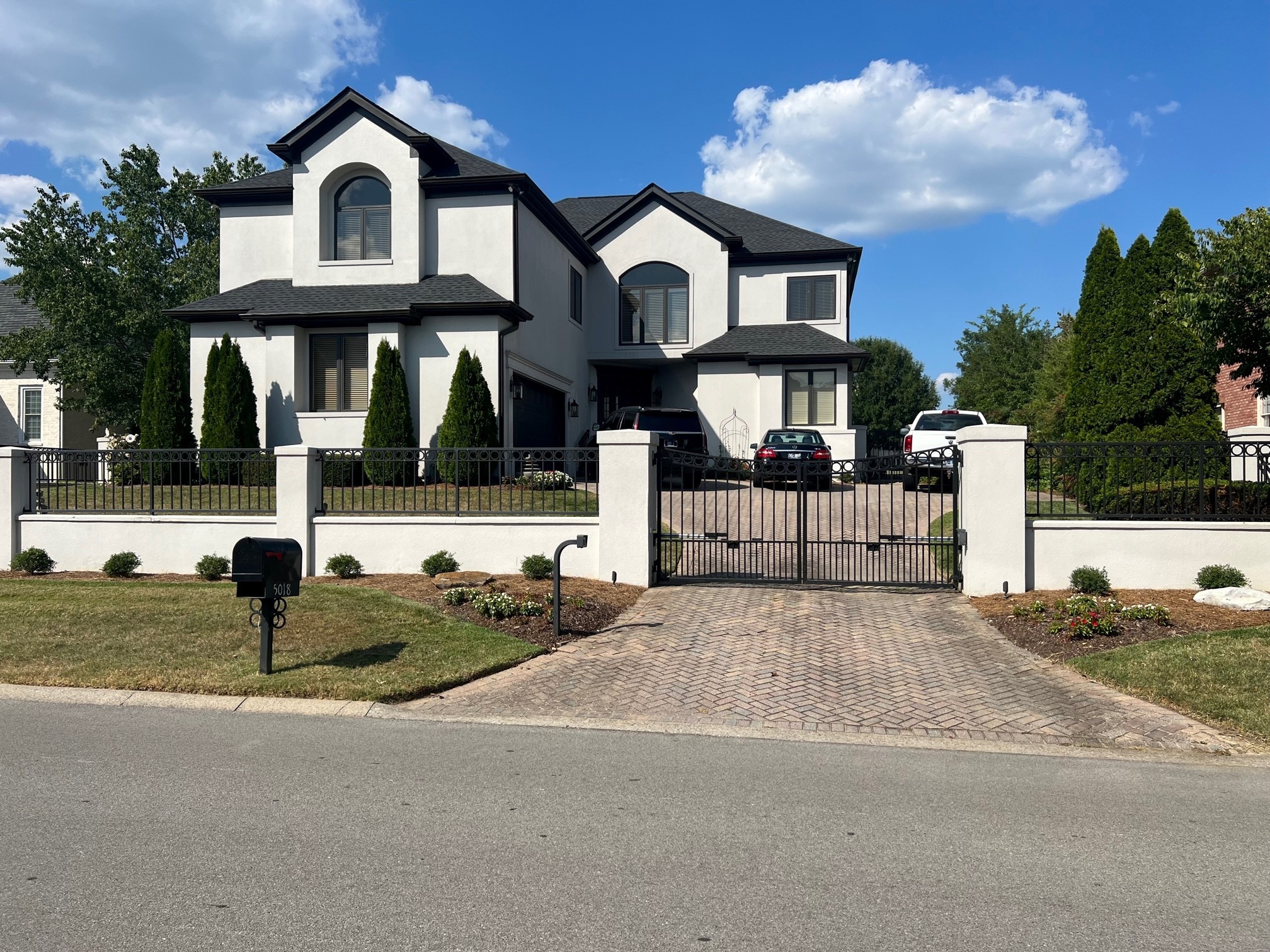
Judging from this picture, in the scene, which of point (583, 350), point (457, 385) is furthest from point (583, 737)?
point (583, 350)

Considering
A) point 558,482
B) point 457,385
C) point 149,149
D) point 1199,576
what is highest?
point 149,149

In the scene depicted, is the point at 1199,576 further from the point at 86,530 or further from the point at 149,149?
the point at 149,149

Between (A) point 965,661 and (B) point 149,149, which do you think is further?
(B) point 149,149

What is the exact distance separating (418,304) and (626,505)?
35.6 feet

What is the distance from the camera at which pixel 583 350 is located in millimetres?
30172

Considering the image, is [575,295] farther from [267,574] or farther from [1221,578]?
[267,574]

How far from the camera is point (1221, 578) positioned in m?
11.2

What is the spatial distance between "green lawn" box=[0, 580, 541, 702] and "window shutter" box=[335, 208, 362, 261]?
13068 mm

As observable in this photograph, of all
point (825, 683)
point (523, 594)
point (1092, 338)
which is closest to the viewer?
point (825, 683)

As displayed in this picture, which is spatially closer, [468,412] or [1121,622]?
[1121,622]

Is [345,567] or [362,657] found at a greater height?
[345,567]

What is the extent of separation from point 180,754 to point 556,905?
3492 mm

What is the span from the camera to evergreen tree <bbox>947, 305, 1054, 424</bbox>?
54250 mm

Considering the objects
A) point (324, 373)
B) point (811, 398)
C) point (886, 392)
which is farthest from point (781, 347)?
point (886, 392)
